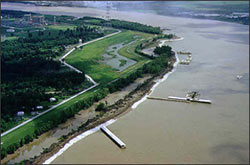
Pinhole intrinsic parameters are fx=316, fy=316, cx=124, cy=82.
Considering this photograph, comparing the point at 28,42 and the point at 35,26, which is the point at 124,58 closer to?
the point at 28,42

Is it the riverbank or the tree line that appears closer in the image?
the riverbank

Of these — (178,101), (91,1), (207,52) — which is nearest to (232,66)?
(207,52)

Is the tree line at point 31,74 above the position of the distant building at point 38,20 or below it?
below

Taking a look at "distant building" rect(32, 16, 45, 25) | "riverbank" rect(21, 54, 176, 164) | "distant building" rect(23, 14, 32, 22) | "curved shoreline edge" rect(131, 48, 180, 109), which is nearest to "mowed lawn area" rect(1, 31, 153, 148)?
"riverbank" rect(21, 54, 176, 164)

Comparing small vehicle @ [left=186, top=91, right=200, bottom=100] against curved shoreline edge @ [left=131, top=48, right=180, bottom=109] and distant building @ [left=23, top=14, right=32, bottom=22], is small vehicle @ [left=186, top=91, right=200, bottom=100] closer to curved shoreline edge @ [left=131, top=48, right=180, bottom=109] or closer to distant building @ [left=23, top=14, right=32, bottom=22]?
curved shoreline edge @ [left=131, top=48, right=180, bottom=109]

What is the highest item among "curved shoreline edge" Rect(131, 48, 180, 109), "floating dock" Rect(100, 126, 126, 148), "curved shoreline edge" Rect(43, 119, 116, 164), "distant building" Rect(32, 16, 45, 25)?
"distant building" Rect(32, 16, 45, 25)

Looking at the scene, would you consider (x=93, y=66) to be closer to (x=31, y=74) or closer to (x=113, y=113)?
(x=31, y=74)

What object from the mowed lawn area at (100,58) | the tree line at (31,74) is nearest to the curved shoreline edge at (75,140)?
the tree line at (31,74)

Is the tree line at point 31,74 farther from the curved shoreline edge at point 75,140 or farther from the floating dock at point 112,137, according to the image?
the floating dock at point 112,137
